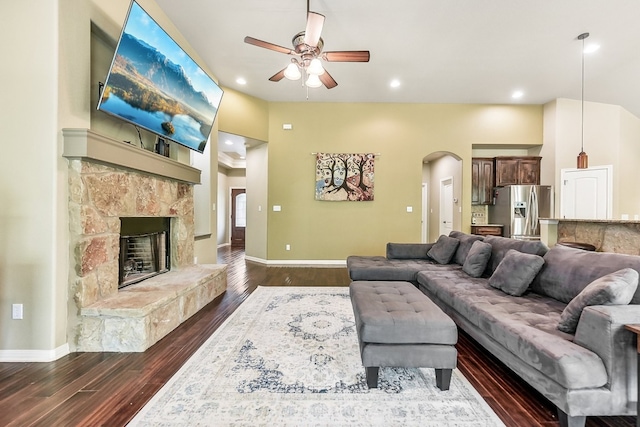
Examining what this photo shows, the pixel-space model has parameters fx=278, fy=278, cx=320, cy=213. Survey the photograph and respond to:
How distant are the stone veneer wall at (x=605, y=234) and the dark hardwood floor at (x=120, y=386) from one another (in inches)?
112

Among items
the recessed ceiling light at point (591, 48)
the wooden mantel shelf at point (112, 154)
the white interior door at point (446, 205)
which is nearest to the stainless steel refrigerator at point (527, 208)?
the white interior door at point (446, 205)

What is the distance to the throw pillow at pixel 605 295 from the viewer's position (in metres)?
1.55

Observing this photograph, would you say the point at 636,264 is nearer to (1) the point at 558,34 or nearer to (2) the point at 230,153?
(1) the point at 558,34

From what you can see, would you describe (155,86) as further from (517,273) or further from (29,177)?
(517,273)

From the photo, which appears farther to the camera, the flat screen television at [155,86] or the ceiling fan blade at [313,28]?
the ceiling fan blade at [313,28]

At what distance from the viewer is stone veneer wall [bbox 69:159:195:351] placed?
7.25 ft

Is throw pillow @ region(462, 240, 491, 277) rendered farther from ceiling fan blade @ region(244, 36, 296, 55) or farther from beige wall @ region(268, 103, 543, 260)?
ceiling fan blade @ region(244, 36, 296, 55)

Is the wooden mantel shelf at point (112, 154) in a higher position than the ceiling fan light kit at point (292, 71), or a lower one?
lower

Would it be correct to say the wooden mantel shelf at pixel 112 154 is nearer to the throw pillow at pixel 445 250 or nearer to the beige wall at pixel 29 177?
the beige wall at pixel 29 177

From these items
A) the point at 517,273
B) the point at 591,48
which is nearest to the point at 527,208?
the point at 591,48

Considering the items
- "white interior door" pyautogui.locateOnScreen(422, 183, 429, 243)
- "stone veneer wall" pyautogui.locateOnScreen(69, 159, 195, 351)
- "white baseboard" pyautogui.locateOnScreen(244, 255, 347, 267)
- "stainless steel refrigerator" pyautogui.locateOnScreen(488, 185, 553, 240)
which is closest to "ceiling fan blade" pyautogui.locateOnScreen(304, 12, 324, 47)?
"stone veneer wall" pyautogui.locateOnScreen(69, 159, 195, 351)

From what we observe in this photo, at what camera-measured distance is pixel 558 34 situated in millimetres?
3604

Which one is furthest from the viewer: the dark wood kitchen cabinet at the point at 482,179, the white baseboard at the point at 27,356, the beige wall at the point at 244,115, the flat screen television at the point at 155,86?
the dark wood kitchen cabinet at the point at 482,179

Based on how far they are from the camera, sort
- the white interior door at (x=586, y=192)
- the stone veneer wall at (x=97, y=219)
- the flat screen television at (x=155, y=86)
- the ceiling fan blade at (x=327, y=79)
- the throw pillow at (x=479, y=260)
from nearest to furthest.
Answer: the stone veneer wall at (x=97, y=219) < the flat screen television at (x=155, y=86) < the throw pillow at (x=479, y=260) < the ceiling fan blade at (x=327, y=79) < the white interior door at (x=586, y=192)
